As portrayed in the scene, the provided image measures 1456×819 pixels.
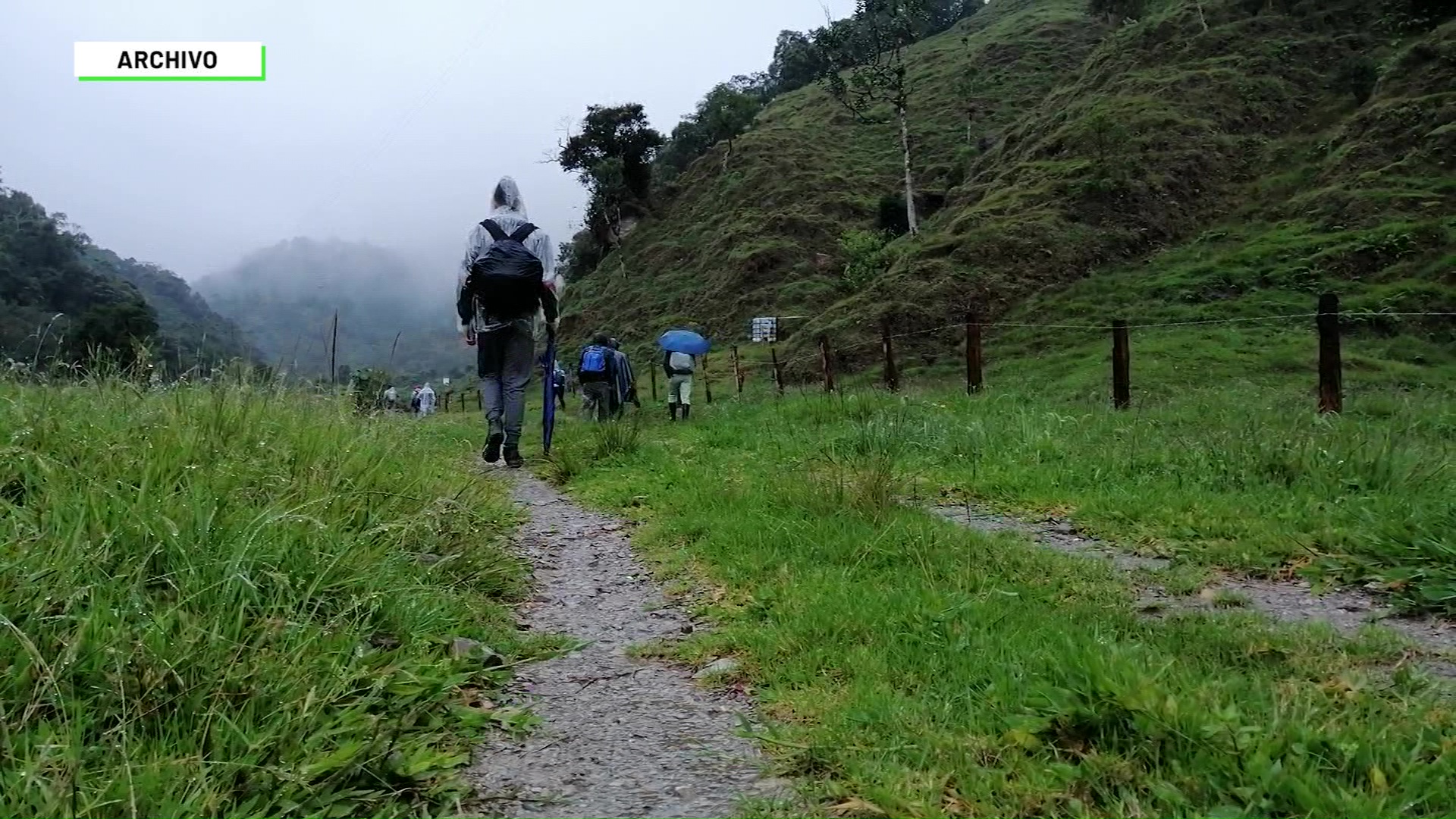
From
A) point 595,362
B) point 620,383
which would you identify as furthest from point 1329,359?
point 620,383

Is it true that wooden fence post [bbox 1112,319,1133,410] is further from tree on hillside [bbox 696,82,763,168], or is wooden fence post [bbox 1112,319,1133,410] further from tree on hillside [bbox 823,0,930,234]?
tree on hillside [bbox 696,82,763,168]

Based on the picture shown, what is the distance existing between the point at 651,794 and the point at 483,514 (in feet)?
9.79

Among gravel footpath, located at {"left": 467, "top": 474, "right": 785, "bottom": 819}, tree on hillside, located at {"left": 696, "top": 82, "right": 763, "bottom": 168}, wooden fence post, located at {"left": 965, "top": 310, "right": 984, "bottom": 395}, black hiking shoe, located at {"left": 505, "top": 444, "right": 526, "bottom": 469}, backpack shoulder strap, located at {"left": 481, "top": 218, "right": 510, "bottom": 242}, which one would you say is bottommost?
gravel footpath, located at {"left": 467, "top": 474, "right": 785, "bottom": 819}

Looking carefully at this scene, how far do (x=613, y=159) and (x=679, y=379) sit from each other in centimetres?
5523

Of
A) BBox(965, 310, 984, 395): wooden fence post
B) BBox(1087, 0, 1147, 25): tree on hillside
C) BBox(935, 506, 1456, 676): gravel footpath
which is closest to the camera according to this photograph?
BBox(935, 506, 1456, 676): gravel footpath

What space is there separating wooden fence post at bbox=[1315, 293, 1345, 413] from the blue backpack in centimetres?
908

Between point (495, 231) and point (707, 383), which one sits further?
point (707, 383)

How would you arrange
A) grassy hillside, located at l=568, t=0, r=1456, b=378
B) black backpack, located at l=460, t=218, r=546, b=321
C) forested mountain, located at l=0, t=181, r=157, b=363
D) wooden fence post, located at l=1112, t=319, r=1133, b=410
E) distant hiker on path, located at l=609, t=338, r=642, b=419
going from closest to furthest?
forested mountain, located at l=0, t=181, r=157, b=363, black backpack, located at l=460, t=218, r=546, b=321, wooden fence post, located at l=1112, t=319, r=1133, b=410, distant hiker on path, located at l=609, t=338, r=642, b=419, grassy hillside, located at l=568, t=0, r=1456, b=378

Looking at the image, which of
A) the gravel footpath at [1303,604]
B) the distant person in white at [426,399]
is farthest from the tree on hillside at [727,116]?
the gravel footpath at [1303,604]

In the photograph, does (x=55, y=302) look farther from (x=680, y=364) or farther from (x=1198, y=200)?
(x=1198, y=200)

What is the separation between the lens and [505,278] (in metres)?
6.68

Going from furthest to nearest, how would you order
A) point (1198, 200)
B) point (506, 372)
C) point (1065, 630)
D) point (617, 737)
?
point (1198, 200) < point (506, 372) < point (1065, 630) < point (617, 737)

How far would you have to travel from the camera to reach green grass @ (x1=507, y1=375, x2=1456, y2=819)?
1.69 meters

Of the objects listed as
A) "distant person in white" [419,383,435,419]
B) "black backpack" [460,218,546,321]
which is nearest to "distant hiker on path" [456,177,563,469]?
"black backpack" [460,218,546,321]
